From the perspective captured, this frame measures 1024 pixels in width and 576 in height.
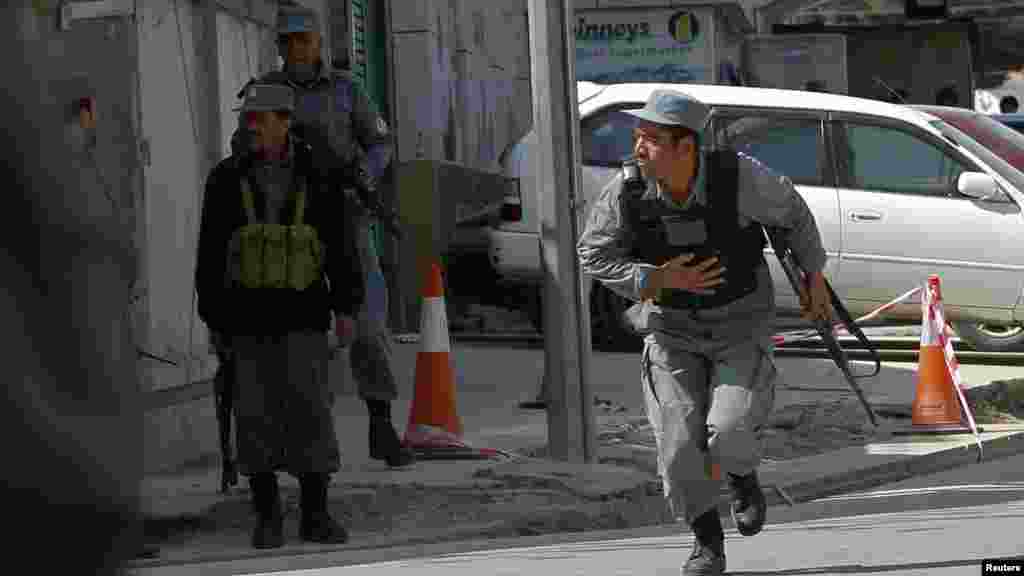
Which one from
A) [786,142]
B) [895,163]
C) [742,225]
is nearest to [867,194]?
[895,163]

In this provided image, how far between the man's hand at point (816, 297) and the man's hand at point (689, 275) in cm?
40

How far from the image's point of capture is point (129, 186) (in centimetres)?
1022

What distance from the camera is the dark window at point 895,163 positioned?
14930 mm

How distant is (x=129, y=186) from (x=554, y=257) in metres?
2.03

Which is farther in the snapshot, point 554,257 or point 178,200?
point 178,200

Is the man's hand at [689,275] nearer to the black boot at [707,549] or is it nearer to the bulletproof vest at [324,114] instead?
the black boot at [707,549]

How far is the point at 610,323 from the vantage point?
15.3m

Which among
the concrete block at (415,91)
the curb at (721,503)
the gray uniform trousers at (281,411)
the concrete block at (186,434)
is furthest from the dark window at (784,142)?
the gray uniform trousers at (281,411)

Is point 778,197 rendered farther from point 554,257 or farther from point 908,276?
point 908,276

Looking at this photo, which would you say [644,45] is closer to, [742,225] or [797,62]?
[797,62]

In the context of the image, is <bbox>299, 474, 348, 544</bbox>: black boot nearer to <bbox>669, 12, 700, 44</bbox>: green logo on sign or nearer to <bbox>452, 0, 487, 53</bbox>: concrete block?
<bbox>452, 0, 487, 53</bbox>: concrete block

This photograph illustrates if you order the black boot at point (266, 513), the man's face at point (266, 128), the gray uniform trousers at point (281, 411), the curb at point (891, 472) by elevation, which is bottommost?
the curb at point (891, 472)

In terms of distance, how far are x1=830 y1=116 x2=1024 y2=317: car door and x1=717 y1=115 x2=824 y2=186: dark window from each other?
0.96 ft

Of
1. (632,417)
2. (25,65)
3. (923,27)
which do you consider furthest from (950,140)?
(923,27)
